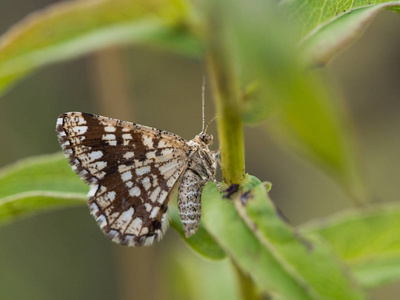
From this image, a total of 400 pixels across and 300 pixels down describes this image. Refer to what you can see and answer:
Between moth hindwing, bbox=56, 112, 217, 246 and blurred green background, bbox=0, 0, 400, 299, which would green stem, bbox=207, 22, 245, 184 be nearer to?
moth hindwing, bbox=56, 112, 217, 246

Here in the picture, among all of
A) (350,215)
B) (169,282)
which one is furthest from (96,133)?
(169,282)

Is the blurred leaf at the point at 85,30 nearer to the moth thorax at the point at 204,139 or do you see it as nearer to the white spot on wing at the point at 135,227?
the moth thorax at the point at 204,139

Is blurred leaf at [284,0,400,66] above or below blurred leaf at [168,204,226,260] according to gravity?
above

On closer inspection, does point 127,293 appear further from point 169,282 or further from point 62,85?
point 62,85

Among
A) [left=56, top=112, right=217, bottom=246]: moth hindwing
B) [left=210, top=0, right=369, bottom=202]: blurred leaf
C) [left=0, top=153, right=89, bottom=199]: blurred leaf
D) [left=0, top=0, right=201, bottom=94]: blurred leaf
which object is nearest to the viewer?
[left=210, top=0, right=369, bottom=202]: blurred leaf

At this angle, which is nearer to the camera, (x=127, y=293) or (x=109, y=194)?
(x=109, y=194)

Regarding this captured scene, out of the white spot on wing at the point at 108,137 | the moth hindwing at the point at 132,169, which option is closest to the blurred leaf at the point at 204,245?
the moth hindwing at the point at 132,169

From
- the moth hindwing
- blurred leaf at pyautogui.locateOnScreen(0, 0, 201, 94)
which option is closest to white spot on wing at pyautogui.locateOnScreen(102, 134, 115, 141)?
the moth hindwing
